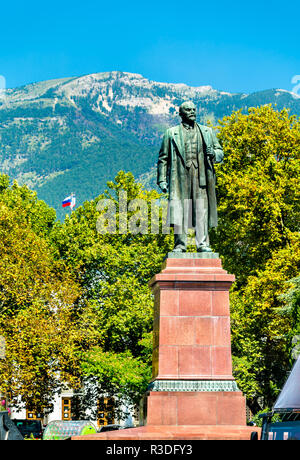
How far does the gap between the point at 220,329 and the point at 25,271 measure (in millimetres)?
24458

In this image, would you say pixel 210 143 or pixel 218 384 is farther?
pixel 210 143

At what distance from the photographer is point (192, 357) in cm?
1341

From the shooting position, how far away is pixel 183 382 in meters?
13.2

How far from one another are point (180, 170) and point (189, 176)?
0.24 metres

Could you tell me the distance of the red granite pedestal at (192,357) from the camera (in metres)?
12.8

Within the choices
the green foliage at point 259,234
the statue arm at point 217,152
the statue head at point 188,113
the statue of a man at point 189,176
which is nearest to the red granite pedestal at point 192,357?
the statue of a man at point 189,176

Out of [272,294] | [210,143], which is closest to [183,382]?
[210,143]

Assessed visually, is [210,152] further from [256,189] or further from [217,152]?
[256,189]

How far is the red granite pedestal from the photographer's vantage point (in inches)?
504

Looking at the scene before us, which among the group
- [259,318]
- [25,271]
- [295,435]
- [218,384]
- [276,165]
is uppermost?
[276,165]

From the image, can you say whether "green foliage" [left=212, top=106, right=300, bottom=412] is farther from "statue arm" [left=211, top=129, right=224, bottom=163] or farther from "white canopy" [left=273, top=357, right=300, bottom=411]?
"white canopy" [left=273, top=357, right=300, bottom=411]

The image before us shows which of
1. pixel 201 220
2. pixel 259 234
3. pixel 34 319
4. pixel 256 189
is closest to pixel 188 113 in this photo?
pixel 201 220

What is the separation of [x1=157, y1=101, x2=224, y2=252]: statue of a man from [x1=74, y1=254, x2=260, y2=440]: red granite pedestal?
100cm

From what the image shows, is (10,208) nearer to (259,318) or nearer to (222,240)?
(222,240)
